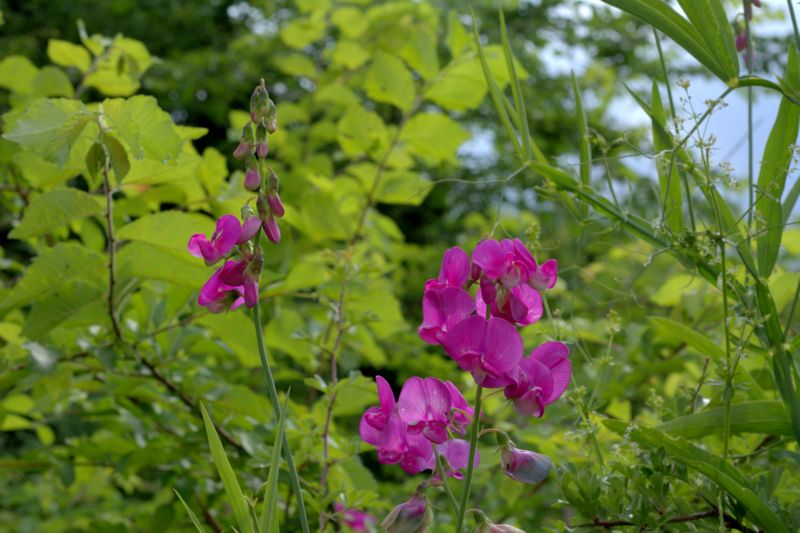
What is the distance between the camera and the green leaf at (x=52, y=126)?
95 cm

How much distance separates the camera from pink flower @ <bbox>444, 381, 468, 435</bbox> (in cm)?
66

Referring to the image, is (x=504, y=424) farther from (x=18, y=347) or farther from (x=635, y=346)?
(x=18, y=347)

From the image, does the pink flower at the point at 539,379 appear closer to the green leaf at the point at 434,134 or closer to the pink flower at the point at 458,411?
the pink flower at the point at 458,411

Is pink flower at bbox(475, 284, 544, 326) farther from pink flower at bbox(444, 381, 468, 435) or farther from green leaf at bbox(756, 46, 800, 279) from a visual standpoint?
green leaf at bbox(756, 46, 800, 279)

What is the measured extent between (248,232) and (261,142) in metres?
0.08

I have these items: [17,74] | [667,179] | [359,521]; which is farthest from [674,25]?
[17,74]

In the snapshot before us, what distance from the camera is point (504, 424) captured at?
1542 millimetres

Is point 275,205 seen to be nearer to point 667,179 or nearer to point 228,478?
point 228,478

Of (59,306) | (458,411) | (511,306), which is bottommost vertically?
(59,306)

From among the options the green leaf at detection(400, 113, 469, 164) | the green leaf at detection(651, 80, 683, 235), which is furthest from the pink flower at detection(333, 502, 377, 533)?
the green leaf at detection(651, 80, 683, 235)

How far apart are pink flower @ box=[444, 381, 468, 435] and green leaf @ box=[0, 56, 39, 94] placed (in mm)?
1287

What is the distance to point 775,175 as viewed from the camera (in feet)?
2.60

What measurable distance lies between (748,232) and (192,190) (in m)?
1.00

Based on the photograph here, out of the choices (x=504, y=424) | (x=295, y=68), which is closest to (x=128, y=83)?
(x=295, y=68)
